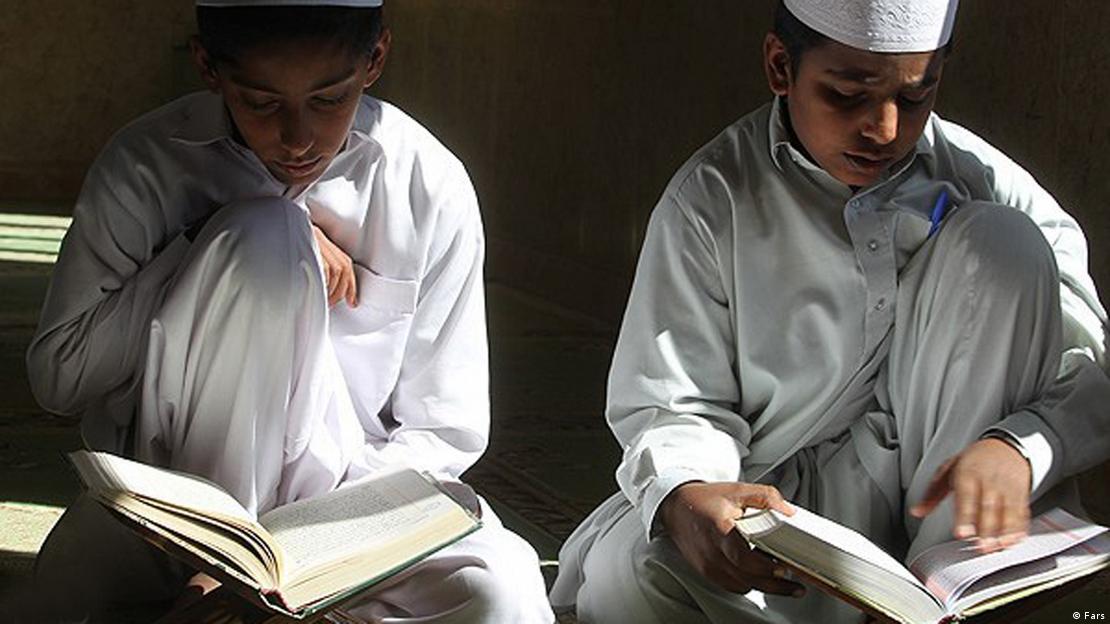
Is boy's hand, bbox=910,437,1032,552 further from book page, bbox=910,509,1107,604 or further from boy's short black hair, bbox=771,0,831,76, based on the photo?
boy's short black hair, bbox=771,0,831,76

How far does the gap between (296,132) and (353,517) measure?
0.47m

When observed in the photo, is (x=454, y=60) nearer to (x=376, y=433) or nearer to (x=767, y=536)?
(x=376, y=433)

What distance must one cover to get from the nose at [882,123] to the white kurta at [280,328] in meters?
0.53

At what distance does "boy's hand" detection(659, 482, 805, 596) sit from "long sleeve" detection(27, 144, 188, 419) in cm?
67

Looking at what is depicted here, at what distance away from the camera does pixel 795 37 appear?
239 cm

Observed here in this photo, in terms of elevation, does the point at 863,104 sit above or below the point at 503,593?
above

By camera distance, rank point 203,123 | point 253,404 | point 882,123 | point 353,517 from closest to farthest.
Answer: point 353,517 < point 253,404 < point 882,123 < point 203,123

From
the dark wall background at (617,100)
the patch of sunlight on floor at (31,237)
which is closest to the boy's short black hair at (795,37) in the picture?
the dark wall background at (617,100)

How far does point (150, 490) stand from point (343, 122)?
0.56m

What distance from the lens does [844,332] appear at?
240 centimetres

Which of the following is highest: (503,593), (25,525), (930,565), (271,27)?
(271,27)

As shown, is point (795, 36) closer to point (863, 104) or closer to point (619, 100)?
point (863, 104)

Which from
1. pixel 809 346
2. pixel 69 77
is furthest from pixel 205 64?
pixel 69 77

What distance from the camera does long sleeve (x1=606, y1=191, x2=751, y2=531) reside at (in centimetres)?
236
